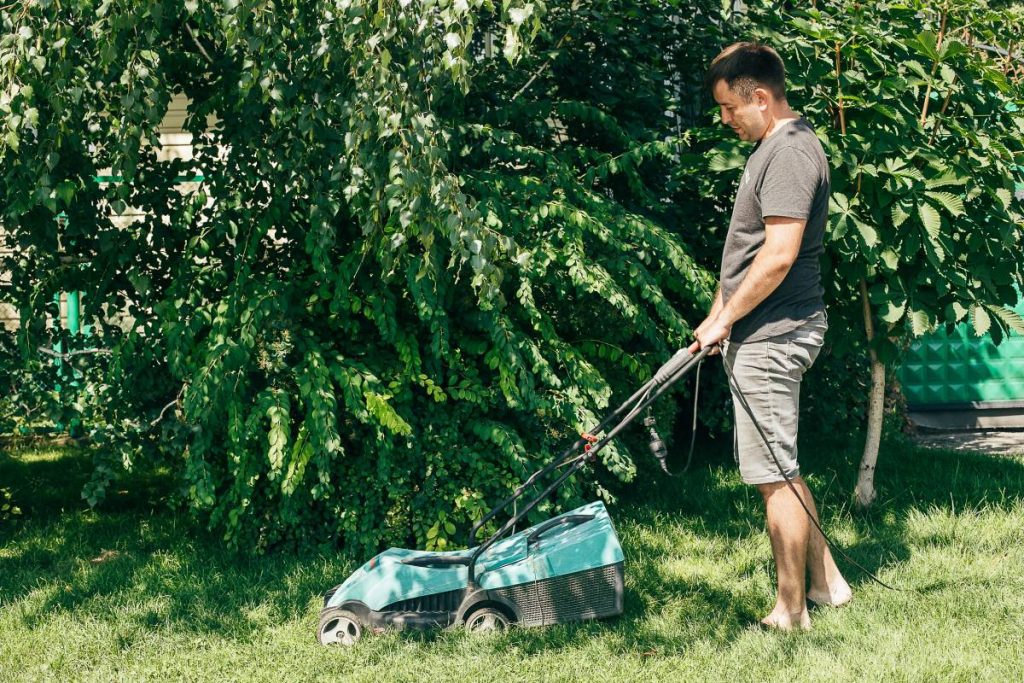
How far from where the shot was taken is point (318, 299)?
4645 mm

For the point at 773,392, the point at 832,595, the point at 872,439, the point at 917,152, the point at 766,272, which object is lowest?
the point at 832,595

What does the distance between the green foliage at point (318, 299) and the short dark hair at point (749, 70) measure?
91 centimetres

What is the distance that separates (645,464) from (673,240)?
1.41 m

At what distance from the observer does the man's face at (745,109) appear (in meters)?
3.87

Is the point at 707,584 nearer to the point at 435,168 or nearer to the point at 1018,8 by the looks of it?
the point at 435,168

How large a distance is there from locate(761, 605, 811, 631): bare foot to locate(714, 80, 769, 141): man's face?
1.74 metres

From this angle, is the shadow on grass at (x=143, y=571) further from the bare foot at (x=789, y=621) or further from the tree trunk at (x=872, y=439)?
the tree trunk at (x=872, y=439)

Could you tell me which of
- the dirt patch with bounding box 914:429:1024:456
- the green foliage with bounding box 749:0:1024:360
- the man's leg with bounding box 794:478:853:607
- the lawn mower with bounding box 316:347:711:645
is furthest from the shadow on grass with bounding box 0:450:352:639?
the dirt patch with bounding box 914:429:1024:456

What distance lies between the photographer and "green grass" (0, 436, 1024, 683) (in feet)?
12.1

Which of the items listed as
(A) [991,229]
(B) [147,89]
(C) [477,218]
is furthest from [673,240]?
(B) [147,89]

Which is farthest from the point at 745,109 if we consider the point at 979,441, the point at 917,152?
the point at 979,441

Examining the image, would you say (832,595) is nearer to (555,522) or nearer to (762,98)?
(555,522)

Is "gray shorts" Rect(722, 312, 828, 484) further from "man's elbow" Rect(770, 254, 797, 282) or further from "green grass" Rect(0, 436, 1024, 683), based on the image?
"green grass" Rect(0, 436, 1024, 683)

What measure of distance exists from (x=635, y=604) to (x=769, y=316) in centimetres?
125
